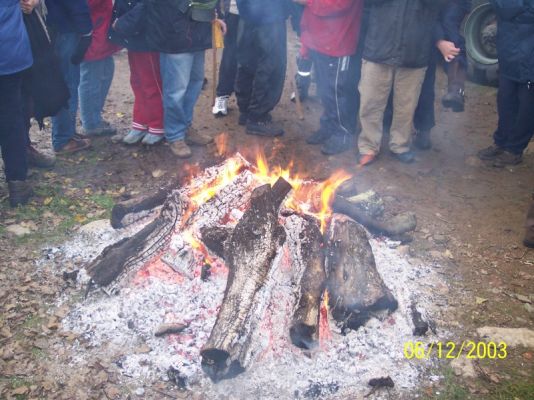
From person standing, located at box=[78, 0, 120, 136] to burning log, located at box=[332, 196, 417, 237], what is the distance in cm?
338

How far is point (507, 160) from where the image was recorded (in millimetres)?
6340

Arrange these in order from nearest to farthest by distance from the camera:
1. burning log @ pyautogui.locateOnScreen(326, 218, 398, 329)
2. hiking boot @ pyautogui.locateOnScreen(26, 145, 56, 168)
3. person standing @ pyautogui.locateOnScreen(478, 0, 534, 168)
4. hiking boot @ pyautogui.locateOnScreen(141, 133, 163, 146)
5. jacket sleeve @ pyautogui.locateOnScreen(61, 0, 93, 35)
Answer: burning log @ pyautogui.locateOnScreen(326, 218, 398, 329)
jacket sleeve @ pyautogui.locateOnScreen(61, 0, 93, 35)
person standing @ pyautogui.locateOnScreen(478, 0, 534, 168)
hiking boot @ pyautogui.locateOnScreen(26, 145, 56, 168)
hiking boot @ pyautogui.locateOnScreen(141, 133, 163, 146)

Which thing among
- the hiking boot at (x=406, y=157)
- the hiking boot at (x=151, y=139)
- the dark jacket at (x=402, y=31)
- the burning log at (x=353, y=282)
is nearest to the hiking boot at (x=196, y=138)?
the hiking boot at (x=151, y=139)

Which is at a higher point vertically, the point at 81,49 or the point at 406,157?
the point at 81,49

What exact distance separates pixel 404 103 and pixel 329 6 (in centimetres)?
138

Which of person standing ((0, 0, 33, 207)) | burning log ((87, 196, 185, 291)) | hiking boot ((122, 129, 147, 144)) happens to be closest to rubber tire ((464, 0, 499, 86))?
hiking boot ((122, 129, 147, 144))

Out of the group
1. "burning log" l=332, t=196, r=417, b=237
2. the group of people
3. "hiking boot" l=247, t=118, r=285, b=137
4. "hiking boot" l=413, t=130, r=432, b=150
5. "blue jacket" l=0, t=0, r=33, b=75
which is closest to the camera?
"blue jacket" l=0, t=0, r=33, b=75

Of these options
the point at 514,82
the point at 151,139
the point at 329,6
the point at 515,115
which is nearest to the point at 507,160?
the point at 515,115

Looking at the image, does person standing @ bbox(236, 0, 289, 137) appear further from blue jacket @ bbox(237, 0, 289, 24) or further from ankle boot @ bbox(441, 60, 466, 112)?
ankle boot @ bbox(441, 60, 466, 112)

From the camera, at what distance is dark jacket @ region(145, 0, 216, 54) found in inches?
218

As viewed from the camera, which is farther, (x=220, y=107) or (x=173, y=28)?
(x=220, y=107)

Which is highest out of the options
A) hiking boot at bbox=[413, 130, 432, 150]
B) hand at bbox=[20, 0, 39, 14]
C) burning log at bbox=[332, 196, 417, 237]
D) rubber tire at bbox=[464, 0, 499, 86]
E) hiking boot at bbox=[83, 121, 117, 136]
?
hand at bbox=[20, 0, 39, 14]

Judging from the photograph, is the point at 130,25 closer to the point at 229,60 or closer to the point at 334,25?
the point at 229,60

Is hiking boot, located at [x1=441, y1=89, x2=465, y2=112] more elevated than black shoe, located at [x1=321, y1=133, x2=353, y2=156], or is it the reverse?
hiking boot, located at [x1=441, y1=89, x2=465, y2=112]
